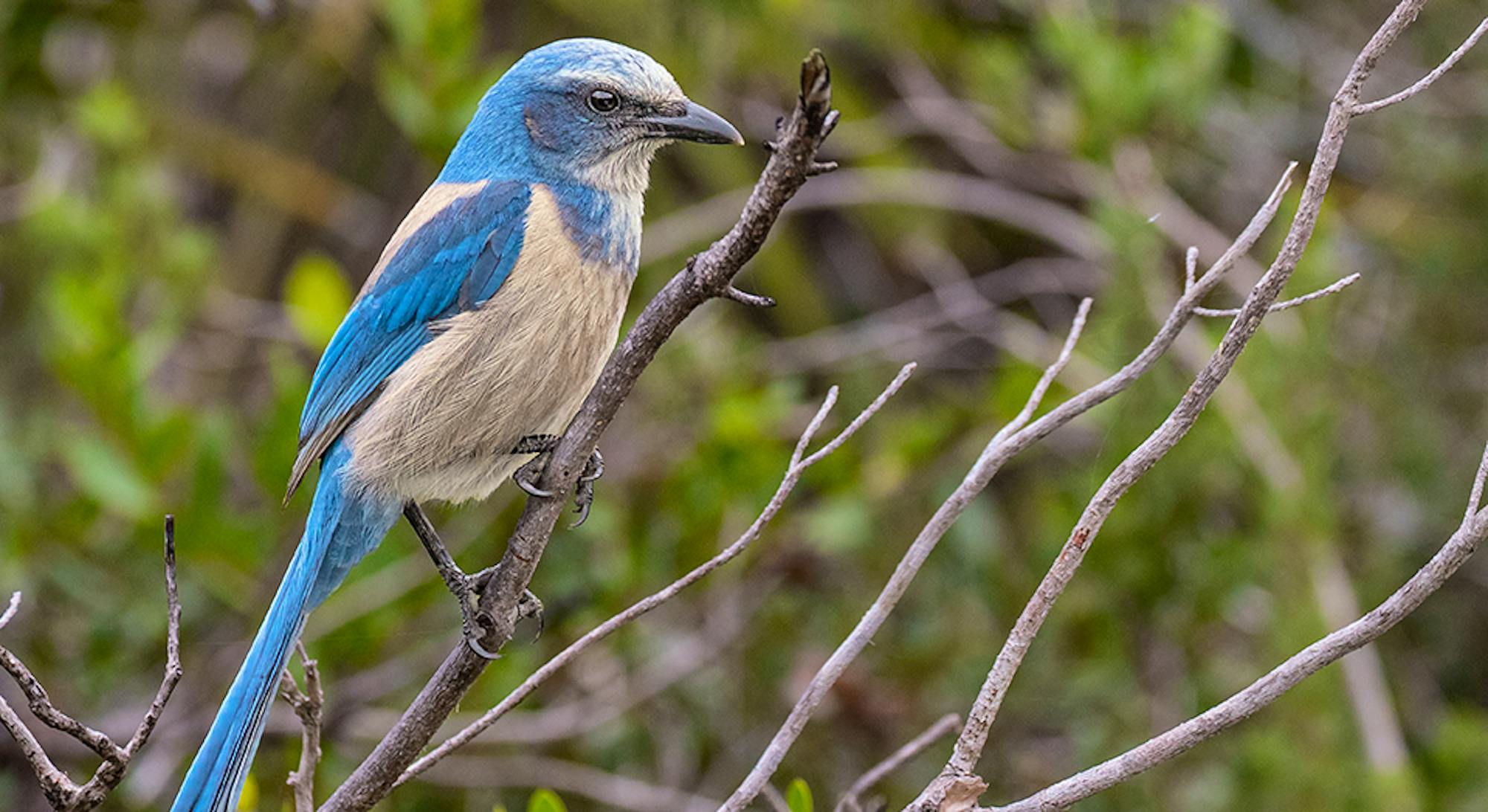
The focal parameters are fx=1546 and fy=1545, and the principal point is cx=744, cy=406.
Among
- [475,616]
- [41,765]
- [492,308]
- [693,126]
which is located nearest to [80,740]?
[41,765]

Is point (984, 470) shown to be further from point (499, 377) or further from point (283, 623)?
point (283, 623)

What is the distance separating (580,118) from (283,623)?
1.14 metres

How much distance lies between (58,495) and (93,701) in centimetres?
102

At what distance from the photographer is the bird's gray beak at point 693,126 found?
291 cm

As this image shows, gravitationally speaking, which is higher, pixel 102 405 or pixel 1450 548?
pixel 102 405

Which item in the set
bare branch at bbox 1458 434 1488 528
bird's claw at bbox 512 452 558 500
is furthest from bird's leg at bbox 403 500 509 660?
bare branch at bbox 1458 434 1488 528

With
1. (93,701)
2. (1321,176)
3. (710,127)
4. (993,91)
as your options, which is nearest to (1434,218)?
(993,91)

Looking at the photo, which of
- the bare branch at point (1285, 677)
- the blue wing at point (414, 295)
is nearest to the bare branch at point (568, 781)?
the blue wing at point (414, 295)

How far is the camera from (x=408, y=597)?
4129 mm

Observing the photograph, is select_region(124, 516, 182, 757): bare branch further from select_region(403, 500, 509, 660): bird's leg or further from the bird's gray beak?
the bird's gray beak

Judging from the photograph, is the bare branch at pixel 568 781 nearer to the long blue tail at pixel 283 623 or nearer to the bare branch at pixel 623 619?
the long blue tail at pixel 283 623

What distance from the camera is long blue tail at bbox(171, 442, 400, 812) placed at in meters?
2.50

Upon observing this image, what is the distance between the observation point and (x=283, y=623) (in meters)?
2.74

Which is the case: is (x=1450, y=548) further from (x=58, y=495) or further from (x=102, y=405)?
(x=58, y=495)
